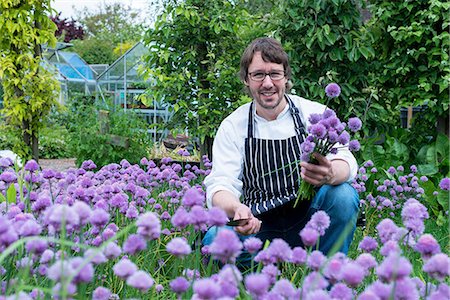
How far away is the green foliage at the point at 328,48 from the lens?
439 centimetres

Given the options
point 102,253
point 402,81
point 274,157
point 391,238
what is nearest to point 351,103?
point 402,81

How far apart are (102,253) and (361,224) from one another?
7.25ft

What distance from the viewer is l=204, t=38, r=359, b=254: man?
8.05ft

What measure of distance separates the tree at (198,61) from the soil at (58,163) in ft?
15.6

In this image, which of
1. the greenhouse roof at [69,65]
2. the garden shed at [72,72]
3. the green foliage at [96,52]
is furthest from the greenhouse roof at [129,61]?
the green foliage at [96,52]

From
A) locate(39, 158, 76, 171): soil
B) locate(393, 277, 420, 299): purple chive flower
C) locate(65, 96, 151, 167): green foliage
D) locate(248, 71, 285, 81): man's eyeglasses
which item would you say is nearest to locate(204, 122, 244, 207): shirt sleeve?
locate(248, 71, 285, 81): man's eyeglasses

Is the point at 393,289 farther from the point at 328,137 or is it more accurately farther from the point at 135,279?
the point at 328,137

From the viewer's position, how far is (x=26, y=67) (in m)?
5.87

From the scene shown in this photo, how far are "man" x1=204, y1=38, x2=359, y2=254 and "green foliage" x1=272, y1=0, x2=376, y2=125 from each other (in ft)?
5.54

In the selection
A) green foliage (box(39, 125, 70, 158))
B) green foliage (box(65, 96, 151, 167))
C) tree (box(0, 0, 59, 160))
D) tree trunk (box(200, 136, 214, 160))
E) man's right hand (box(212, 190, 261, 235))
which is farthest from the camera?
green foliage (box(39, 125, 70, 158))

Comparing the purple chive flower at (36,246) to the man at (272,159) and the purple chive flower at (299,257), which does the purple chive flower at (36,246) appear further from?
the man at (272,159)

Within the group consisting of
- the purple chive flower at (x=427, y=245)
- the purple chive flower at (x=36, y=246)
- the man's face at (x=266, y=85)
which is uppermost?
the man's face at (x=266, y=85)

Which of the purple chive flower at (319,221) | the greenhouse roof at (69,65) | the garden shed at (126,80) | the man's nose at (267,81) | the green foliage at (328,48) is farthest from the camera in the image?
the greenhouse roof at (69,65)

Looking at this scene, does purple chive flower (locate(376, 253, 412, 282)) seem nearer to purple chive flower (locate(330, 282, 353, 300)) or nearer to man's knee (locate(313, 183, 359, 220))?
purple chive flower (locate(330, 282, 353, 300))
